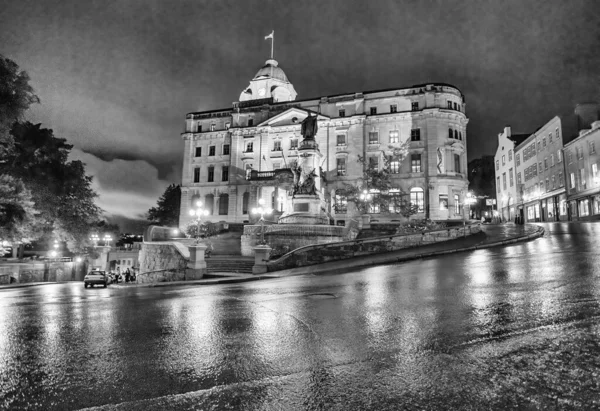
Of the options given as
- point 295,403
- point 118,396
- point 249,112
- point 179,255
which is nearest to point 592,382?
point 295,403

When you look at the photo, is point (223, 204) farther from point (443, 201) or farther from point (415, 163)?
point (443, 201)

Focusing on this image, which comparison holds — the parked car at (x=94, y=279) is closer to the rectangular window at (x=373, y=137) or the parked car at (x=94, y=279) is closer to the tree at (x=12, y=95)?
the tree at (x=12, y=95)

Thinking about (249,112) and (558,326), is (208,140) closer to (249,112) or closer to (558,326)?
(249,112)

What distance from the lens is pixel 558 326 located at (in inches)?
192

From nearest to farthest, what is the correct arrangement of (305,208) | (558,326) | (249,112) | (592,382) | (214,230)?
(592,382) < (558,326) < (305,208) < (214,230) < (249,112)

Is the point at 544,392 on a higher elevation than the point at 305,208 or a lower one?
lower

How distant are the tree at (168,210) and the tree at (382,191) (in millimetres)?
45626

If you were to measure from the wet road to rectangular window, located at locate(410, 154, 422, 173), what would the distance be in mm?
44451

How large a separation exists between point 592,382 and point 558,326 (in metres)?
1.92

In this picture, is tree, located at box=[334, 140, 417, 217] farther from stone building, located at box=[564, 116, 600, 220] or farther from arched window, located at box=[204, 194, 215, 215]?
arched window, located at box=[204, 194, 215, 215]

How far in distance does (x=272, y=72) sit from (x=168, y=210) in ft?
131

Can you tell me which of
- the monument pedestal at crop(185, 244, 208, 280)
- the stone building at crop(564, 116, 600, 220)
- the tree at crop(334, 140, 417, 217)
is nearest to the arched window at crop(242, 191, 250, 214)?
the tree at crop(334, 140, 417, 217)

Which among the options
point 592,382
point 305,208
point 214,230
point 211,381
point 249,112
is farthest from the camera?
point 249,112

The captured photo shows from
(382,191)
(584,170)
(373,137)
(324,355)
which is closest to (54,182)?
(382,191)
